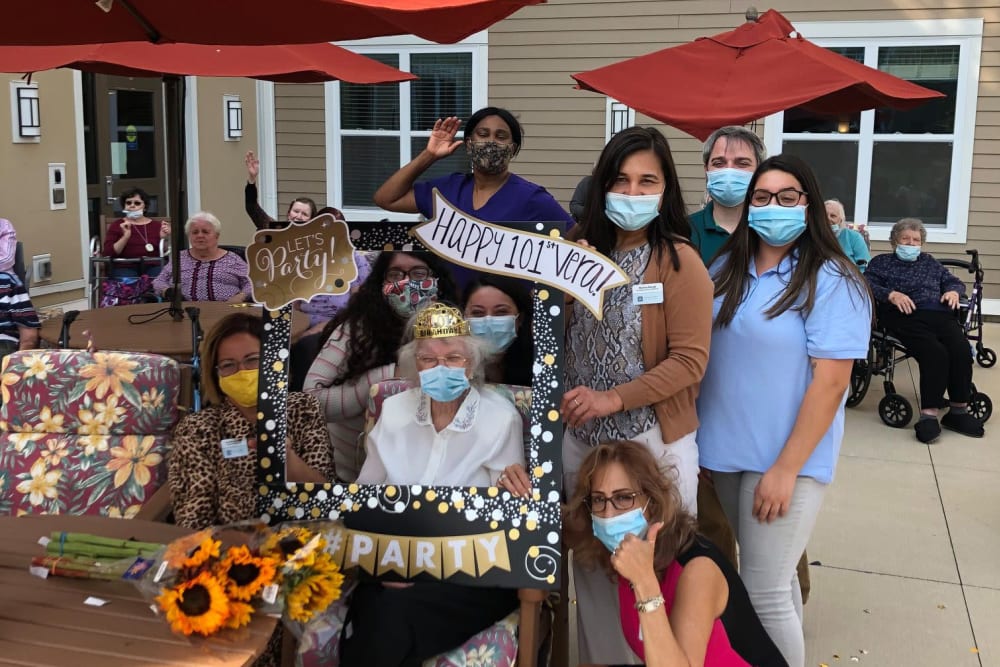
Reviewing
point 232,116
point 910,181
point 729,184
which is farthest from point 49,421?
point 910,181

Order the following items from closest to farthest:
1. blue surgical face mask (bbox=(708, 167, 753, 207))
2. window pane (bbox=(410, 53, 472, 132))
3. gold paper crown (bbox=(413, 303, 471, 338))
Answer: gold paper crown (bbox=(413, 303, 471, 338)) → blue surgical face mask (bbox=(708, 167, 753, 207)) → window pane (bbox=(410, 53, 472, 132))

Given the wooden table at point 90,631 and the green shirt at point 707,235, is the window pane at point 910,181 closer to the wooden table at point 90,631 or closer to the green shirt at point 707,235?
the green shirt at point 707,235

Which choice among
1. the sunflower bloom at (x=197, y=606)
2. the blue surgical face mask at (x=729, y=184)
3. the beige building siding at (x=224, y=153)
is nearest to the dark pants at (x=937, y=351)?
the blue surgical face mask at (x=729, y=184)

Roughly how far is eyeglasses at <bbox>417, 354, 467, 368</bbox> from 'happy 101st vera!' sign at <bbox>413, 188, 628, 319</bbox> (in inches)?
10.8

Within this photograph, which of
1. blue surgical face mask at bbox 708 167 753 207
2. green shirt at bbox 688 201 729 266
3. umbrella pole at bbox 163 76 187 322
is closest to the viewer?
blue surgical face mask at bbox 708 167 753 207

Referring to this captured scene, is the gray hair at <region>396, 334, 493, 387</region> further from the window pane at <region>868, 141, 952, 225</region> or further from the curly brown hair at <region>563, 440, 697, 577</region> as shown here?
the window pane at <region>868, 141, 952, 225</region>

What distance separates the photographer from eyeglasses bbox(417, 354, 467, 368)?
250 centimetres

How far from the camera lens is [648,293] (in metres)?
2.41

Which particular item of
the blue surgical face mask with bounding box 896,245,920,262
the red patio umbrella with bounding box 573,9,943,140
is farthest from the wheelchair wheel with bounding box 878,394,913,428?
the red patio umbrella with bounding box 573,9,943,140

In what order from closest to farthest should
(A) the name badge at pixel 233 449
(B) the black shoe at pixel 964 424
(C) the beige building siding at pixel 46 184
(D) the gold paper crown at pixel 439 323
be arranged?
(D) the gold paper crown at pixel 439 323 → (A) the name badge at pixel 233 449 → (B) the black shoe at pixel 964 424 → (C) the beige building siding at pixel 46 184

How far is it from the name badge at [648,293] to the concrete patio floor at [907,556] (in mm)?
1306

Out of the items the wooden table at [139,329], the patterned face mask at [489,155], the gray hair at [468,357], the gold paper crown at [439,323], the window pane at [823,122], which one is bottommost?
the wooden table at [139,329]

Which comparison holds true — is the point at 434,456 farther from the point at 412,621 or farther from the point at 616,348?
the point at 616,348

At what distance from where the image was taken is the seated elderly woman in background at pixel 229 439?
264 centimetres
